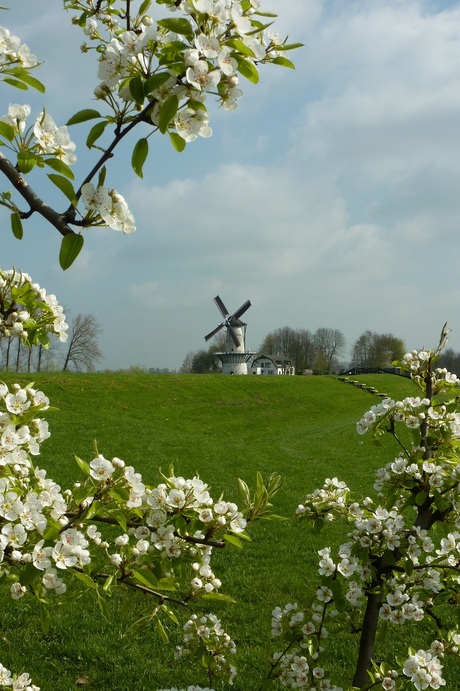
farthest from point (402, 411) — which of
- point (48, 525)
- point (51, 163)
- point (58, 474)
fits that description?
point (58, 474)

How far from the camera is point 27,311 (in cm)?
280

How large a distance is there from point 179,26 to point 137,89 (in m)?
0.18

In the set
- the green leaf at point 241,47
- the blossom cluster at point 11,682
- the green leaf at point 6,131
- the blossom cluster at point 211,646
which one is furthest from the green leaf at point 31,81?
the blossom cluster at point 211,646

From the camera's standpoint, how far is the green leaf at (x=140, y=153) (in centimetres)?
144

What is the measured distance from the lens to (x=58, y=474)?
11.5 m

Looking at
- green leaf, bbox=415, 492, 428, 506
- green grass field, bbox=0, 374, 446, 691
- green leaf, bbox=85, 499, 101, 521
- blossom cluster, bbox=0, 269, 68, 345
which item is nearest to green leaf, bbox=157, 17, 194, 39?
green leaf, bbox=85, 499, 101, 521

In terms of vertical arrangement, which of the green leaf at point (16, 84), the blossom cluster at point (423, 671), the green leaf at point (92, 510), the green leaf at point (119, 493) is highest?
the green leaf at point (16, 84)

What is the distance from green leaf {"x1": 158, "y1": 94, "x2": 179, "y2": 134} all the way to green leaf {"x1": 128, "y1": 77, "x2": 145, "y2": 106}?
6 centimetres

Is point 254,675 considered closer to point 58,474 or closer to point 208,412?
point 58,474

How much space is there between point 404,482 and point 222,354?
158 ft

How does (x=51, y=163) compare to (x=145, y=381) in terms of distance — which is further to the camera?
(x=145, y=381)

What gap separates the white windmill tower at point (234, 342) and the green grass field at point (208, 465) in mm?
11961

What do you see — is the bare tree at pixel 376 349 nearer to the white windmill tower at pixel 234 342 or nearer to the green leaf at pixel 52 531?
the white windmill tower at pixel 234 342

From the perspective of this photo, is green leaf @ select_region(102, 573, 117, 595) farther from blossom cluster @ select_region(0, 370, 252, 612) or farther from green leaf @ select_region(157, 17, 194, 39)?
green leaf @ select_region(157, 17, 194, 39)
